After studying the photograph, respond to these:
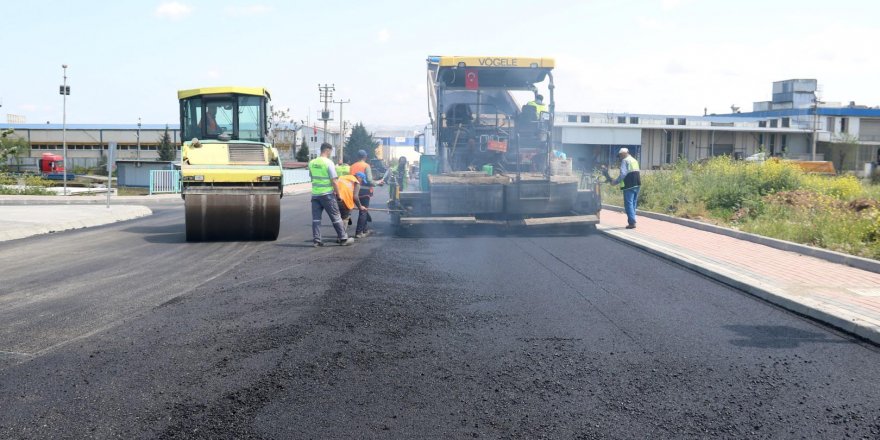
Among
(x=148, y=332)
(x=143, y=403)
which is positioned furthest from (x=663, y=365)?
(x=148, y=332)

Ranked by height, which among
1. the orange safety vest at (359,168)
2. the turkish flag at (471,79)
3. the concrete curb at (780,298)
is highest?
the turkish flag at (471,79)

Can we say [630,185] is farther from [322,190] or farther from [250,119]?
[250,119]

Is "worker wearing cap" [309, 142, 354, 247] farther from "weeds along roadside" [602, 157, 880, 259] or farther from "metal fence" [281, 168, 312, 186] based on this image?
"metal fence" [281, 168, 312, 186]

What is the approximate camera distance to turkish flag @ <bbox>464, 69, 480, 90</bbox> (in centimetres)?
1383

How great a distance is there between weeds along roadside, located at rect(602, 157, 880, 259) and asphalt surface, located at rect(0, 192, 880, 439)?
3.26 metres

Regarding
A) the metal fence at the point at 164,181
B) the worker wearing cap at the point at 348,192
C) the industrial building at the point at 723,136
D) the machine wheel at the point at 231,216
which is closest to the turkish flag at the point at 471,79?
Result: the worker wearing cap at the point at 348,192

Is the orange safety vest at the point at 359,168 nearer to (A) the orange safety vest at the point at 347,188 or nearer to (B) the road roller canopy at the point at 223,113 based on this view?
(A) the orange safety vest at the point at 347,188

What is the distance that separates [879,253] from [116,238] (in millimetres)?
12183

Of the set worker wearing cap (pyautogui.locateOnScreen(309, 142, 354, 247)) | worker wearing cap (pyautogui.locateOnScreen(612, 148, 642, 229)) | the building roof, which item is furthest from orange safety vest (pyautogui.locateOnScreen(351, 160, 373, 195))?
the building roof

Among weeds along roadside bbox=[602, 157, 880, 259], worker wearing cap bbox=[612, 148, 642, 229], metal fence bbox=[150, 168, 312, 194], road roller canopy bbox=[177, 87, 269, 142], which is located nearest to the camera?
weeds along roadside bbox=[602, 157, 880, 259]

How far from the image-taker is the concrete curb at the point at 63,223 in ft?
46.7

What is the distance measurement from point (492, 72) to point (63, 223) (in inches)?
384

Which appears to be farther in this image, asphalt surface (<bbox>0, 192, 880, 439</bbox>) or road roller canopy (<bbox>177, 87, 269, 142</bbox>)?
road roller canopy (<bbox>177, 87, 269, 142</bbox>)

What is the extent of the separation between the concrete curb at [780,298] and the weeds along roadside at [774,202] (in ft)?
7.27
